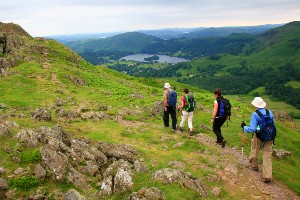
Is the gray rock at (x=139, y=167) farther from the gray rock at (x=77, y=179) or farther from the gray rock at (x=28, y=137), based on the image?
the gray rock at (x=28, y=137)

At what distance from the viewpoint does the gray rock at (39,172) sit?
1310cm

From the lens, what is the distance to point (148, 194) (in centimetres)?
1221

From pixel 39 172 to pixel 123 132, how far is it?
37.0ft

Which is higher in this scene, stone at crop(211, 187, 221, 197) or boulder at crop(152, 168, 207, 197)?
boulder at crop(152, 168, 207, 197)

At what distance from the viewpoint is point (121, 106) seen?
109 ft

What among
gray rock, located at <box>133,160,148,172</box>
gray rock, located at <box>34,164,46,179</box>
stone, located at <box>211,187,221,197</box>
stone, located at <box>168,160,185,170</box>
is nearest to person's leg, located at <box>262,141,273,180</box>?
stone, located at <box>211,187,221,197</box>

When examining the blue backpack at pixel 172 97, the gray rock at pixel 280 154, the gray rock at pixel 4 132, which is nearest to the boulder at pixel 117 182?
the gray rock at pixel 4 132

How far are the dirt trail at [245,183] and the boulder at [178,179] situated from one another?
1.94 meters

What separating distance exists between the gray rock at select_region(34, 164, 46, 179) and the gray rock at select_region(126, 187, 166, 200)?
4.14 metres

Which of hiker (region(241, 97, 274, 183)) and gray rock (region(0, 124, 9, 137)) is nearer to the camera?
gray rock (region(0, 124, 9, 137))

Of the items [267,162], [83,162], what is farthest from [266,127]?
[83,162]

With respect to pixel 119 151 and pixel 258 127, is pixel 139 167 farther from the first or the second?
pixel 258 127

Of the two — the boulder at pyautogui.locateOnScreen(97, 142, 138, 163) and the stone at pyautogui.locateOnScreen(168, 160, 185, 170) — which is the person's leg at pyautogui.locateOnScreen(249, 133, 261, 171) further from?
the boulder at pyautogui.locateOnScreen(97, 142, 138, 163)

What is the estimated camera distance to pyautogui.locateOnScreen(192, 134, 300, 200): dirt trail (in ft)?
48.0
